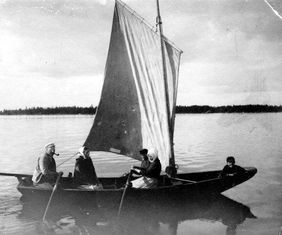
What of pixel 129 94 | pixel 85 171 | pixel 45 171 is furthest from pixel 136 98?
pixel 45 171

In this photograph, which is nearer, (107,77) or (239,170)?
(239,170)

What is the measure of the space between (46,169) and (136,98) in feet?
11.9

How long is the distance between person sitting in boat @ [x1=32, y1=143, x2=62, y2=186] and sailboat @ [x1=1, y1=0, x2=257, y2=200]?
2.04 feet

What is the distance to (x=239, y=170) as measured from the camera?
10.2 meters

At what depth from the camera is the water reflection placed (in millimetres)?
9004

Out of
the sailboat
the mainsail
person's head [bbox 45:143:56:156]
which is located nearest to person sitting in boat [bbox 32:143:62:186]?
person's head [bbox 45:143:56:156]

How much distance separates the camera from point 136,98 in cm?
1129

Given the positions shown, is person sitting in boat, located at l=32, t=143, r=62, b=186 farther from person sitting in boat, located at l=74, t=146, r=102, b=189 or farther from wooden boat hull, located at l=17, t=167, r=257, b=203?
person sitting in boat, located at l=74, t=146, r=102, b=189

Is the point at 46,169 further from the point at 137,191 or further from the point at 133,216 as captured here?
the point at 133,216

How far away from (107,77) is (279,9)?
5552mm

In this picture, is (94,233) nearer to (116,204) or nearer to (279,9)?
(116,204)

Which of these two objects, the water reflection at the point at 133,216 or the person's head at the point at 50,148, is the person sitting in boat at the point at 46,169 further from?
the water reflection at the point at 133,216

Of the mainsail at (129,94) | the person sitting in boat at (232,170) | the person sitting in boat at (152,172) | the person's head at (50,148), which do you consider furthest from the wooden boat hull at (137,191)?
the mainsail at (129,94)

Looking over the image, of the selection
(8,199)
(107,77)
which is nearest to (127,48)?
(107,77)
